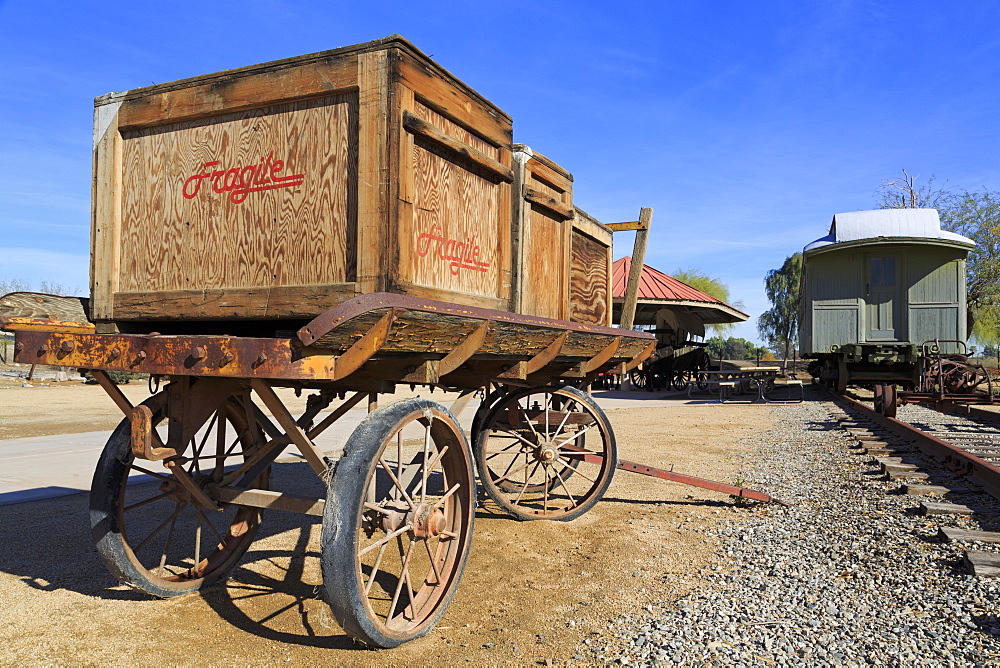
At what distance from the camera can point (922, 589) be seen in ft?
11.6

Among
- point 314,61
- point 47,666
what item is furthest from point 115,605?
point 314,61

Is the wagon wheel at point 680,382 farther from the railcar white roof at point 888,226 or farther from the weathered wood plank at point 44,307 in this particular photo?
the weathered wood plank at point 44,307

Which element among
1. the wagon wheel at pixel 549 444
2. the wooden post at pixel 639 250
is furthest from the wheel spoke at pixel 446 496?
the wooden post at pixel 639 250

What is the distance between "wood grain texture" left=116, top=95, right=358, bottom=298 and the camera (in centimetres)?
304

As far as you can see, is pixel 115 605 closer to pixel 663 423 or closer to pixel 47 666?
pixel 47 666

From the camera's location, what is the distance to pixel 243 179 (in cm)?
323

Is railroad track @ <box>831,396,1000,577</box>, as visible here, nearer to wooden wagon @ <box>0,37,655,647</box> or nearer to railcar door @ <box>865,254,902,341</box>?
wooden wagon @ <box>0,37,655,647</box>

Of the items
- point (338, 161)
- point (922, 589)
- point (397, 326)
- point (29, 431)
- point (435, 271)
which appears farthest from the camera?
point (29, 431)

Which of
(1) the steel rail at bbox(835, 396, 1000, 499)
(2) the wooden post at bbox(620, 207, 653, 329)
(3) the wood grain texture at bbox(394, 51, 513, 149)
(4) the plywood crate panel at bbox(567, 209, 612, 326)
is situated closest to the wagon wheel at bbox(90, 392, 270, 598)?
(3) the wood grain texture at bbox(394, 51, 513, 149)

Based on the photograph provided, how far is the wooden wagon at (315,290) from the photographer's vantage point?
2656 mm

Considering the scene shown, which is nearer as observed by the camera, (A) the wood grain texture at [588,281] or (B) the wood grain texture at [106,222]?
(B) the wood grain texture at [106,222]

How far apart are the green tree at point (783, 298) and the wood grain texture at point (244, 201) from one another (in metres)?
56.5

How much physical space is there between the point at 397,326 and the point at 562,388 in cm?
320

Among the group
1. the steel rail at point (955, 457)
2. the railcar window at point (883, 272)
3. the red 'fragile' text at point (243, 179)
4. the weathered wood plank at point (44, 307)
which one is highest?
the railcar window at point (883, 272)
